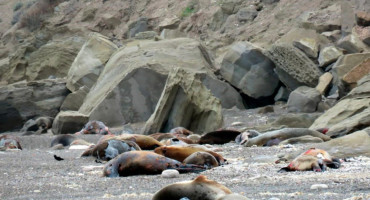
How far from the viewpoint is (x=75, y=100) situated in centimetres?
2072

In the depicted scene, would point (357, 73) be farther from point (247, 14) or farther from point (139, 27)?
point (139, 27)

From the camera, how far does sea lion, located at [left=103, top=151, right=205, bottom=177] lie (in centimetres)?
619

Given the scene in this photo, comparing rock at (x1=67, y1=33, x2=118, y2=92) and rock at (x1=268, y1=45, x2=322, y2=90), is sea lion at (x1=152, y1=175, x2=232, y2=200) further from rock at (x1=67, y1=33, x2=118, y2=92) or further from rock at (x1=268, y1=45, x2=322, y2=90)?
rock at (x1=67, y1=33, x2=118, y2=92)

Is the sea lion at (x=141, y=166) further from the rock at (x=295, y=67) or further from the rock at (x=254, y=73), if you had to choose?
the rock at (x=254, y=73)

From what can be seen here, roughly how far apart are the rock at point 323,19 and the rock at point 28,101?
771cm

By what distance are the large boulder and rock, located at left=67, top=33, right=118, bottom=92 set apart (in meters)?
1.36

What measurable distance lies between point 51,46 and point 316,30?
1113 cm

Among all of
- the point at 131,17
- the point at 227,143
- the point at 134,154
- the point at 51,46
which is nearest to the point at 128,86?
the point at 227,143

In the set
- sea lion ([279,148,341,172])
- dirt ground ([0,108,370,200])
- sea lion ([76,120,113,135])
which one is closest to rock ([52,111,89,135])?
sea lion ([76,120,113,135])

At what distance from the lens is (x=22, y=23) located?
38.2 meters

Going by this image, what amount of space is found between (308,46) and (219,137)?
8.96 m

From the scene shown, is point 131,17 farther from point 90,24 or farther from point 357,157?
point 357,157

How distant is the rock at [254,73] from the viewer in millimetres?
19109

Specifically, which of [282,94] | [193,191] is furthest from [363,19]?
[193,191]
